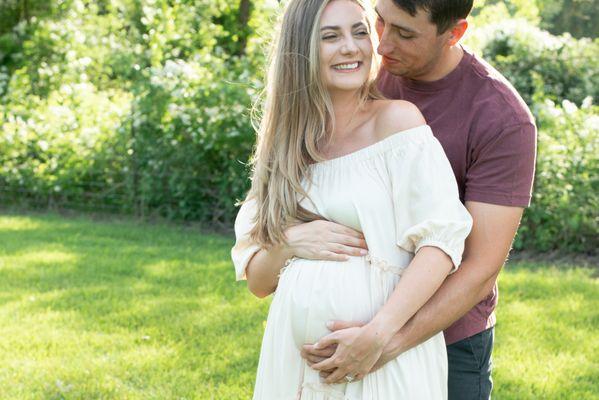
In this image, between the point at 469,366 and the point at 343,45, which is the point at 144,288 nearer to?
the point at 469,366

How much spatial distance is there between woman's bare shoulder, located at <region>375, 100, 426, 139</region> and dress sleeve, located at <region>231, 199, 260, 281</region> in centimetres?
48

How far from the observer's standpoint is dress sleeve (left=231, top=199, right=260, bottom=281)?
2.62 m

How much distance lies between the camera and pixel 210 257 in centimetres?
674

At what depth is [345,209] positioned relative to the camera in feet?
7.88

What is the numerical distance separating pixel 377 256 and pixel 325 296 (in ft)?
0.60

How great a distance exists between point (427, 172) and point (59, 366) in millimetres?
2929

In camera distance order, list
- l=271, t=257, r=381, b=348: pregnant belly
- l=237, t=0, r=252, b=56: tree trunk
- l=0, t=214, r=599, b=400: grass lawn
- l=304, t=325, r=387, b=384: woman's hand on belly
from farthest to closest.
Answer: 1. l=237, t=0, r=252, b=56: tree trunk
2. l=0, t=214, r=599, b=400: grass lawn
3. l=271, t=257, r=381, b=348: pregnant belly
4. l=304, t=325, r=387, b=384: woman's hand on belly

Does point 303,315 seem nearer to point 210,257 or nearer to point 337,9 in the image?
point 337,9

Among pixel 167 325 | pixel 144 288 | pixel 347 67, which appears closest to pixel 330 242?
pixel 347 67

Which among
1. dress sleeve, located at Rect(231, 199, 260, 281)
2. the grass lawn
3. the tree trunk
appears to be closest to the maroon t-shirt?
dress sleeve, located at Rect(231, 199, 260, 281)

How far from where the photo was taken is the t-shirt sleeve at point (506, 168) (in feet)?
7.88

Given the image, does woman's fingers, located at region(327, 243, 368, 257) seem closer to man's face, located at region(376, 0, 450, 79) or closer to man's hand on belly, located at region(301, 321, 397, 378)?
man's hand on belly, located at region(301, 321, 397, 378)

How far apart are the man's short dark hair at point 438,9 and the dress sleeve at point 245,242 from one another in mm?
753

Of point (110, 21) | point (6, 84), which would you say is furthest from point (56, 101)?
point (110, 21)
